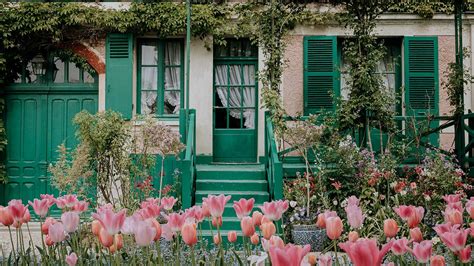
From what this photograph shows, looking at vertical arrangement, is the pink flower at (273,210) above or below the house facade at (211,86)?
below

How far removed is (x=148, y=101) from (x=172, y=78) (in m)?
0.64

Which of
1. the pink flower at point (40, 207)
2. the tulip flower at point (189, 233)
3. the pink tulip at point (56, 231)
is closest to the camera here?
the tulip flower at point (189, 233)

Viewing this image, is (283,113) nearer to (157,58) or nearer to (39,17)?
(157,58)

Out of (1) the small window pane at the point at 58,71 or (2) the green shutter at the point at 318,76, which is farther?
(1) the small window pane at the point at 58,71

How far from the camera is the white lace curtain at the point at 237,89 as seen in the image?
10.5 metres

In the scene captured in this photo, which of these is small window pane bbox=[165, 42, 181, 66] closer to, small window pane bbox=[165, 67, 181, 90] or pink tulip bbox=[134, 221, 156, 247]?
small window pane bbox=[165, 67, 181, 90]

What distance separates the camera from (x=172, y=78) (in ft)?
34.6

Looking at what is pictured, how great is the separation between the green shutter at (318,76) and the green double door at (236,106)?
102cm

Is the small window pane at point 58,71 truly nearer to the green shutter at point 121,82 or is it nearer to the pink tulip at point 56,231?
the green shutter at point 121,82

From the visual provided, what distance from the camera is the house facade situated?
396 inches

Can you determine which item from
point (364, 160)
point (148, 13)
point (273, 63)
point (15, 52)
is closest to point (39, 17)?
point (15, 52)

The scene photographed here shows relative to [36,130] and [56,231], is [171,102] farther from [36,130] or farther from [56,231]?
[56,231]

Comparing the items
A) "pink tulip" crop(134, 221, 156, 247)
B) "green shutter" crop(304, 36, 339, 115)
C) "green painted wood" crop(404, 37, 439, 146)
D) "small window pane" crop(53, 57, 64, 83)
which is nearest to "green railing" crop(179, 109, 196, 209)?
"green shutter" crop(304, 36, 339, 115)

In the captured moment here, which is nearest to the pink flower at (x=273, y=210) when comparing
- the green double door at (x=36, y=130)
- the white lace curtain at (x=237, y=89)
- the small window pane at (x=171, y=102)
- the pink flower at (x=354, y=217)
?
the pink flower at (x=354, y=217)
